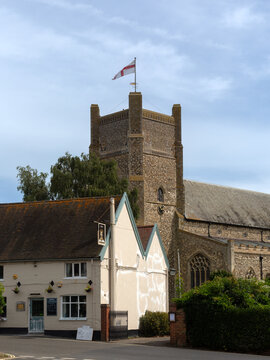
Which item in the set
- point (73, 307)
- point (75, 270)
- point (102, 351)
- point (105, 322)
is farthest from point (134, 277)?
point (102, 351)

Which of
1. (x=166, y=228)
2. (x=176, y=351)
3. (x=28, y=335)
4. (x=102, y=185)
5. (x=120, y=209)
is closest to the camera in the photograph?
(x=176, y=351)

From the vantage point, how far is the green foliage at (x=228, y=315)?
25.5 meters

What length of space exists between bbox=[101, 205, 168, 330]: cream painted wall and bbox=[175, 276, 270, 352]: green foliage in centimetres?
579

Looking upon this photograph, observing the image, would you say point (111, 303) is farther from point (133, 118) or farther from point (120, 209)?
point (133, 118)

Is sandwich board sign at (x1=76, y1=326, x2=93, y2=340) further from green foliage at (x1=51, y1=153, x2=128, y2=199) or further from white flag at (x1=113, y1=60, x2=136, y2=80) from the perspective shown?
white flag at (x1=113, y1=60, x2=136, y2=80)

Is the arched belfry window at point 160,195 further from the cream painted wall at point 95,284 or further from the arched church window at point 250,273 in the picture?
the cream painted wall at point 95,284

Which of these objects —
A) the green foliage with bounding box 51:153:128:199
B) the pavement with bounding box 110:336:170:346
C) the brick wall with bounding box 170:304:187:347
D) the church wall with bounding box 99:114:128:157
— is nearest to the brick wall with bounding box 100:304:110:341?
the pavement with bounding box 110:336:170:346

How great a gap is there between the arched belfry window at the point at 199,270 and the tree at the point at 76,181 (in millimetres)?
6713

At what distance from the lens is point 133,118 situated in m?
58.9

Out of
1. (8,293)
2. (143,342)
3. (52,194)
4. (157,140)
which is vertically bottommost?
(143,342)

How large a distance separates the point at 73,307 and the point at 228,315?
31.3 feet

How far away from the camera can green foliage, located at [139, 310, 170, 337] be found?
112ft

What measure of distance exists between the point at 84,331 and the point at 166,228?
27.9 metres

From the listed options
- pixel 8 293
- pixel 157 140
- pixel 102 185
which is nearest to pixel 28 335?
pixel 8 293
